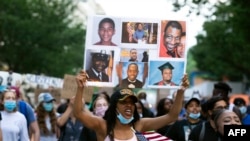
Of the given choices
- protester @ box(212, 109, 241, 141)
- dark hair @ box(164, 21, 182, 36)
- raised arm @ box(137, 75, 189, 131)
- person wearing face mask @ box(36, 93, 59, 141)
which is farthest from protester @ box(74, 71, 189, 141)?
person wearing face mask @ box(36, 93, 59, 141)

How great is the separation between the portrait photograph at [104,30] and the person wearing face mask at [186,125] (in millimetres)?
2114

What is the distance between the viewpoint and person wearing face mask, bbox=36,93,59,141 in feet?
33.7

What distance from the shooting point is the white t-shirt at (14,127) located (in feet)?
25.6

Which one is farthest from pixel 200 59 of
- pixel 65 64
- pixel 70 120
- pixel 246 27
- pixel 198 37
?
pixel 70 120

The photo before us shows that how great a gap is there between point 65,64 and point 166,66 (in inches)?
1403

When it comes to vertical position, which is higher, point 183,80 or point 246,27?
point 246,27

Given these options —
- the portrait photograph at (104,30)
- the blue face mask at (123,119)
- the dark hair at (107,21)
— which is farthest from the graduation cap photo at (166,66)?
the blue face mask at (123,119)

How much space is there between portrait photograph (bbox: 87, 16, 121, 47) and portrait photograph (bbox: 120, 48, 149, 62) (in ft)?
0.38

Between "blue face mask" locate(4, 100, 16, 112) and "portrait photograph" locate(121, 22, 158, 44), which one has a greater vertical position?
"portrait photograph" locate(121, 22, 158, 44)

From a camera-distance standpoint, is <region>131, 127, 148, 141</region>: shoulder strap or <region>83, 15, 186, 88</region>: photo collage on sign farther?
<region>83, 15, 186, 88</region>: photo collage on sign

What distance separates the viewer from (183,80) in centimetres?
627

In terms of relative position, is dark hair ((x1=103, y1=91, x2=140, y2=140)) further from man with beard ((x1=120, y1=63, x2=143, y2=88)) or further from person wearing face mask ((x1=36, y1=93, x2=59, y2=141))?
person wearing face mask ((x1=36, y1=93, x2=59, y2=141))

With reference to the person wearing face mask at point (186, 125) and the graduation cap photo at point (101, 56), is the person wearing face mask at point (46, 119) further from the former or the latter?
the graduation cap photo at point (101, 56)

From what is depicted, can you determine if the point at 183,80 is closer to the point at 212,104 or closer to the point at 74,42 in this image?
the point at 212,104
